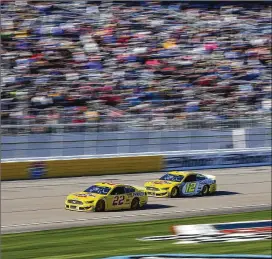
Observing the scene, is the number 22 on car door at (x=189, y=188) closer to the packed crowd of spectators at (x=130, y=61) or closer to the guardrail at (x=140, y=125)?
the guardrail at (x=140, y=125)

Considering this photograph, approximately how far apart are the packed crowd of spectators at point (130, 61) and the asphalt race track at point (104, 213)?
221 cm

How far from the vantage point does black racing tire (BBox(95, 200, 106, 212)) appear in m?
17.6

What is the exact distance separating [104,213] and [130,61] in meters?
9.08

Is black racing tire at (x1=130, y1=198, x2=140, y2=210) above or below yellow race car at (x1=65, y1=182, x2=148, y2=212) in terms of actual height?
below

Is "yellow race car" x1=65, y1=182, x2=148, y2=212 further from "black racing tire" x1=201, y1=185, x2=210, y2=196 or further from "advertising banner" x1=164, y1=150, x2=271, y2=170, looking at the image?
"advertising banner" x1=164, y1=150, x2=271, y2=170

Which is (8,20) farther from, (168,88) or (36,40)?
(168,88)

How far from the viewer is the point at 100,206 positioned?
17.7m

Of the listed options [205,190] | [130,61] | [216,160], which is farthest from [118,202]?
[216,160]

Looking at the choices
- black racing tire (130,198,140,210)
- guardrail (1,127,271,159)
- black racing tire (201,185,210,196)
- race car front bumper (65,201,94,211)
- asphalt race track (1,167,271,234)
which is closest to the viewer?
asphalt race track (1,167,271,234)

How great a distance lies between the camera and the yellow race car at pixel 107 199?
1744 centimetres

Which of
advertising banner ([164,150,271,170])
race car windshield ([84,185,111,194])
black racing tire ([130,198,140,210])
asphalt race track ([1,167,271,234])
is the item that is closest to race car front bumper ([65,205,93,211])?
asphalt race track ([1,167,271,234])

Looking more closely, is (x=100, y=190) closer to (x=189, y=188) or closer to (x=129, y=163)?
(x=189, y=188)

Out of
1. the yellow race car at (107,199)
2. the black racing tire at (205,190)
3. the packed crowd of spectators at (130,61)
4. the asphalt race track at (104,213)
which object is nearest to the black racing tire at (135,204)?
the yellow race car at (107,199)

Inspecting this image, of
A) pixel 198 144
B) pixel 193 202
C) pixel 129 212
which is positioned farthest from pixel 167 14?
pixel 129 212
